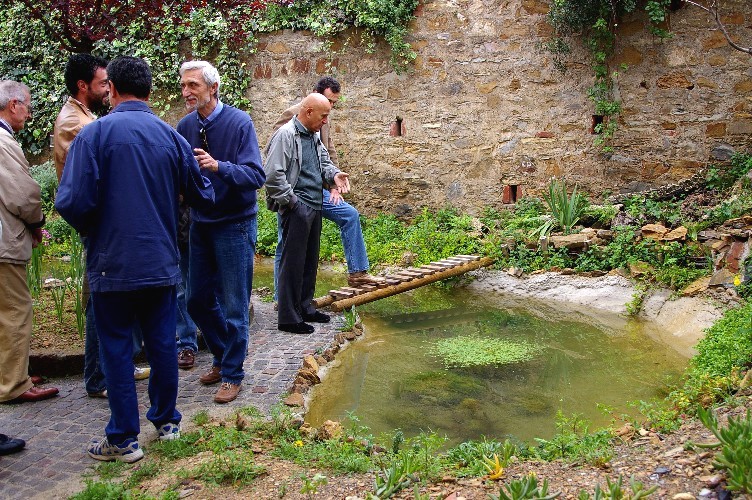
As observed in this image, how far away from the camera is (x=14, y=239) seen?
13.9ft

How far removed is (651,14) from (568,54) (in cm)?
103

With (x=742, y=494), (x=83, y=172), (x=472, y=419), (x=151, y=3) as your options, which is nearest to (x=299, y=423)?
(x=472, y=419)

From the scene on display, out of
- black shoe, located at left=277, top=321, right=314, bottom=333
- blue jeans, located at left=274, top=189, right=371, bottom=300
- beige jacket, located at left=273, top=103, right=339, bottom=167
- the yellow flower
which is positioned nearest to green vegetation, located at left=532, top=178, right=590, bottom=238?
blue jeans, located at left=274, top=189, right=371, bottom=300

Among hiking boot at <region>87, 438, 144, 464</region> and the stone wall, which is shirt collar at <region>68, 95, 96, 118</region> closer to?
hiking boot at <region>87, 438, 144, 464</region>

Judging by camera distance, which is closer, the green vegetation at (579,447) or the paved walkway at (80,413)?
the green vegetation at (579,447)

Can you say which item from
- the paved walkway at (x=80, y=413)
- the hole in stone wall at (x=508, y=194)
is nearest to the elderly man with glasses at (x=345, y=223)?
the paved walkway at (x=80, y=413)

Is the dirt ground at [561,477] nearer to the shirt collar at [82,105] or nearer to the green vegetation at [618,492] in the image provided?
the green vegetation at [618,492]

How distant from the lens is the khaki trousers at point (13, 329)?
13.9 ft

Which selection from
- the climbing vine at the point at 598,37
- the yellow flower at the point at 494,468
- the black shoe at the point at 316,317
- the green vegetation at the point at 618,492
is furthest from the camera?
the climbing vine at the point at 598,37

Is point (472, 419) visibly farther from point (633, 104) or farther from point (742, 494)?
point (633, 104)

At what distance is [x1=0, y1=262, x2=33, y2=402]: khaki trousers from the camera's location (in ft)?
13.9

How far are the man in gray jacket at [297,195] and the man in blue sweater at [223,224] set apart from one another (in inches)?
45.6

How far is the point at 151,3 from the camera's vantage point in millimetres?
9805

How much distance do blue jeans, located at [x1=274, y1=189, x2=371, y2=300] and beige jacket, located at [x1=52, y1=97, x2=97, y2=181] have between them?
221 cm
